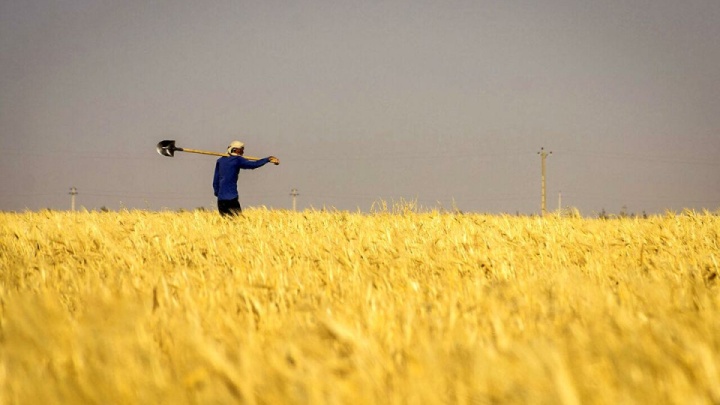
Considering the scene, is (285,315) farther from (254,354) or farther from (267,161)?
(267,161)

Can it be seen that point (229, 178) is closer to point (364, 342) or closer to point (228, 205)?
point (228, 205)

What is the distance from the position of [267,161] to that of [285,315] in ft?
31.8

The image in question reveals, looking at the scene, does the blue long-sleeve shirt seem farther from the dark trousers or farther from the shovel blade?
the shovel blade

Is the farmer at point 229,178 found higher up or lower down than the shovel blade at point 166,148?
lower down

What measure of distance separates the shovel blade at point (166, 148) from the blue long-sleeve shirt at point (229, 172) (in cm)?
241

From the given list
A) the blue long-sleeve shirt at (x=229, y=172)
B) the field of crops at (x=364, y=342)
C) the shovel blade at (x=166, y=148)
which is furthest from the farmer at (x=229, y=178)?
the field of crops at (x=364, y=342)

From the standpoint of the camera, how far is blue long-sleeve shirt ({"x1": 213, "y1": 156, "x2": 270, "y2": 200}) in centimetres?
1252

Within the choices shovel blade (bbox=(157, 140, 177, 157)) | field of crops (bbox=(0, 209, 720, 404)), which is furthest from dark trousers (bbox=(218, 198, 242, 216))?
field of crops (bbox=(0, 209, 720, 404))

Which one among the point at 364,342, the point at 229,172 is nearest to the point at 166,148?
the point at 229,172

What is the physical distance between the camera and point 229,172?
12508 mm

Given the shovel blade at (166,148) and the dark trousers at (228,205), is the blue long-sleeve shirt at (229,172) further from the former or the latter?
the shovel blade at (166,148)

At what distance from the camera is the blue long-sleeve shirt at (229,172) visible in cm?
1252

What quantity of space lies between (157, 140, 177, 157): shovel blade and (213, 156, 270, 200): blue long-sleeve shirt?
241 centimetres

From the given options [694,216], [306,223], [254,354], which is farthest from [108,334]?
[694,216]
